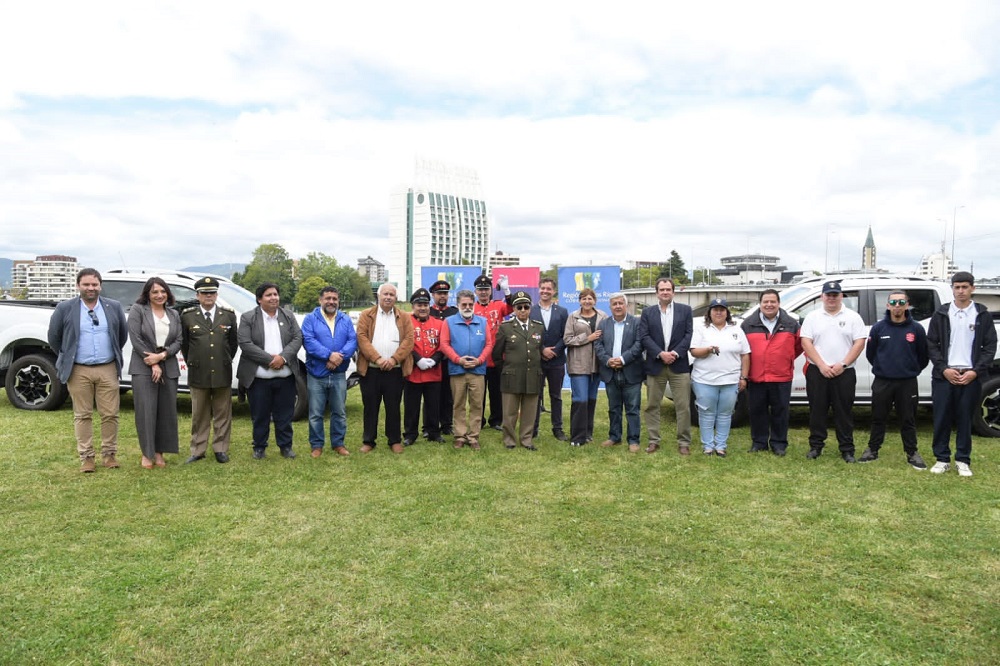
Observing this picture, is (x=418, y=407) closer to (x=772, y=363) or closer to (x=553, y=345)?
(x=553, y=345)

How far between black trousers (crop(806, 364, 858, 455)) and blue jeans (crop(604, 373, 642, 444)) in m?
1.78

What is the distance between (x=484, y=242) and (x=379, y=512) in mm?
141989

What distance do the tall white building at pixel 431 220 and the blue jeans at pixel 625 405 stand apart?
389ft

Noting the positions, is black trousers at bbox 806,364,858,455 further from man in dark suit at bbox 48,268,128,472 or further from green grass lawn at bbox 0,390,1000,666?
Result: man in dark suit at bbox 48,268,128,472

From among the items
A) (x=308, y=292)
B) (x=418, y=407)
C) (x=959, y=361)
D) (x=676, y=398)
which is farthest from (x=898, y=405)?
(x=308, y=292)

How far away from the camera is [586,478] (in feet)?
20.1

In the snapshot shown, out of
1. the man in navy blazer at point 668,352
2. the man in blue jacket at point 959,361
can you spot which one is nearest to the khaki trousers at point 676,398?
the man in navy blazer at point 668,352

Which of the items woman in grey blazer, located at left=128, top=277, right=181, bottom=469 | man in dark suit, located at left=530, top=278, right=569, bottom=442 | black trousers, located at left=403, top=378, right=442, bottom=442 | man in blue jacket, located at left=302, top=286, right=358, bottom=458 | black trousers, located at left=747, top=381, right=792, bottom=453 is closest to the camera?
woman in grey blazer, located at left=128, top=277, right=181, bottom=469

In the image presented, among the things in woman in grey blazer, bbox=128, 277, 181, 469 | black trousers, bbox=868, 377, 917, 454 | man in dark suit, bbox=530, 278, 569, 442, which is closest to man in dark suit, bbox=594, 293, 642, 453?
man in dark suit, bbox=530, 278, 569, 442

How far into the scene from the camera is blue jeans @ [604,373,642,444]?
7.29 meters

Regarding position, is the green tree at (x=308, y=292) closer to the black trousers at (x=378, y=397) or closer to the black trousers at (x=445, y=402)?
the black trousers at (x=445, y=402)

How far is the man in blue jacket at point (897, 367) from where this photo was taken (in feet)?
21.6

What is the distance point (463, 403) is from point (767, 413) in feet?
10.9

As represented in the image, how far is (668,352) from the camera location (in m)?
7.09
